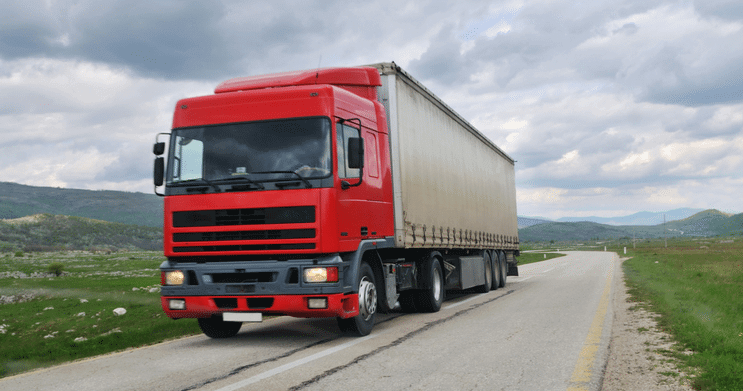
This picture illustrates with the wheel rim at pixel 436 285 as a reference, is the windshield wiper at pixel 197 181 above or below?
above

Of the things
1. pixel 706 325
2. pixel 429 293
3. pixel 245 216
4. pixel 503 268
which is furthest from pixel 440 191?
pixel 503 268

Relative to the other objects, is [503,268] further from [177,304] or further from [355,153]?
[177,304]

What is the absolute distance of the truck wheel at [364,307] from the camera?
898cm

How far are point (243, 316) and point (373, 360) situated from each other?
2.05m

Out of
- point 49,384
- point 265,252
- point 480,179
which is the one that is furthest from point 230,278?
point 480,179

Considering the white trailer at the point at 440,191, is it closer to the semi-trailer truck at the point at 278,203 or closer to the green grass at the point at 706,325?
the semi-trailer truck at the point at 278,203

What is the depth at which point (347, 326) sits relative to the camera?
29.8 ft

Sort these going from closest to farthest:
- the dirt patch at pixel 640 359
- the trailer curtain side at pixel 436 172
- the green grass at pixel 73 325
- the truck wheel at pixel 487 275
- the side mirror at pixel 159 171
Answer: the dirt patch at pixel 640 359 → the side mirror at pixel 159 171 → the green grass at pixel 73 325 → the trailer curtain side at pixel 436 172 → the truck wheel at pixel 487 275

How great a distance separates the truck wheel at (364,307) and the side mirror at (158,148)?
3.17 m

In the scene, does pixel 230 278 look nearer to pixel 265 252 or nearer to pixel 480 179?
pixel 265 252

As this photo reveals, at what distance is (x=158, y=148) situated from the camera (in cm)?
879

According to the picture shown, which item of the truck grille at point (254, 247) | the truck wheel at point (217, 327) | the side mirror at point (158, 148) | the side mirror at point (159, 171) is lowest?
the truck wheel at point (217, 327)

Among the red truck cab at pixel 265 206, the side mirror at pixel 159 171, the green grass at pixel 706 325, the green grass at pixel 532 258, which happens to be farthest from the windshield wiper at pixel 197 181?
the green grass at pixel 532 258

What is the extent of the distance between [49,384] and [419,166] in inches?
293
